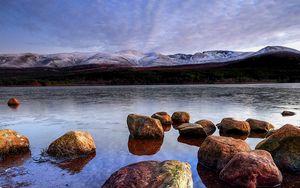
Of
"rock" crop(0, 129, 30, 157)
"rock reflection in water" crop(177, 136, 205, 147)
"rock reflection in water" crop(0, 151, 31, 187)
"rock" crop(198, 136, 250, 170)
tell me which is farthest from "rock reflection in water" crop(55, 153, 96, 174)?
"rock reflection in water" crop(177, 136, 205, 147)

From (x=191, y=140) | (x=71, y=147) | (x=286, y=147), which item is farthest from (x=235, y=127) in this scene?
(x=71, y=147)

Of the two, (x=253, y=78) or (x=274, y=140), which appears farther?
(x=253, y=78)

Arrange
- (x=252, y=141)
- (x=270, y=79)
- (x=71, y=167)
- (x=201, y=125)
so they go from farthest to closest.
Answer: (x=270, y=79), (x=201, y=125), (x=252, y=141), (x=71, y=167)

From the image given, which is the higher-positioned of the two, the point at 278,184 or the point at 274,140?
the point at 274,140

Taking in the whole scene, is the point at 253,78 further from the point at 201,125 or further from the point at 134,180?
the point at 134,180

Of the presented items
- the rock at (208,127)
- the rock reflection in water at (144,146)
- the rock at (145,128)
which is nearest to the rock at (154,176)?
the rock reflection in water at (144,146)

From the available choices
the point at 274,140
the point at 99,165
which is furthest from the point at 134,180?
the point at 274,140

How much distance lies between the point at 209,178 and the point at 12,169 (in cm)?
540

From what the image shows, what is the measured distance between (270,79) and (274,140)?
3168 inches

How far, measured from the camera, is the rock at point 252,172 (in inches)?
304

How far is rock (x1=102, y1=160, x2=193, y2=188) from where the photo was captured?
6.68m

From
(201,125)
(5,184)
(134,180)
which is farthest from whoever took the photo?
(201,125)

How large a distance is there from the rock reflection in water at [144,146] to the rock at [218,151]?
204 centimetres

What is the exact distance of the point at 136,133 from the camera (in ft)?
43.9
